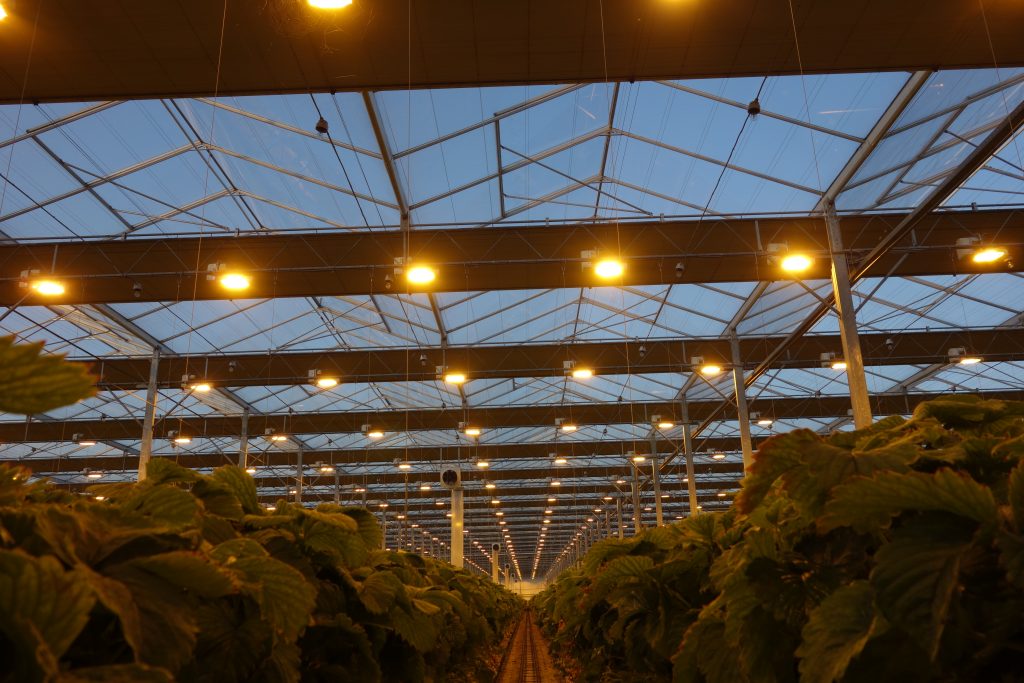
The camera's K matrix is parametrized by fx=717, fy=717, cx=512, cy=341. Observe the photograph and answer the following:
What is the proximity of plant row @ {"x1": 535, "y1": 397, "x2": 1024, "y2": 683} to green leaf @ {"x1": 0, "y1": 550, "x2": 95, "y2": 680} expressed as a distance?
1090 millimetres

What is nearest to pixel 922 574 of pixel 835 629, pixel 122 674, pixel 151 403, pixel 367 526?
pixel 835 629

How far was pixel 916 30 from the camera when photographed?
8062mm

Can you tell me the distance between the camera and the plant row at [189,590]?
88cm

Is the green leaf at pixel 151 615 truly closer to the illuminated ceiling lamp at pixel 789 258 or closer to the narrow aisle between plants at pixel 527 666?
the narrow aisle between plants at pixel 527 666

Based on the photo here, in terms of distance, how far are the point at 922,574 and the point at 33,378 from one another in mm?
1368

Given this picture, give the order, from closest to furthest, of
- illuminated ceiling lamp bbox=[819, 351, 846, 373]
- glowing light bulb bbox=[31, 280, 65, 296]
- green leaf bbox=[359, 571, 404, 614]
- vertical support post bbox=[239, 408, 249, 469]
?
1. green leaf bbox=[359, 571, 404, 614]
2. glowing light bulb bbox=[31, 280, 65, 296]
3. illuminated ceiling lamp bbox=[819, 351, 846, 373]
4. vertical support post bbox=[239, 408, 249, 469]

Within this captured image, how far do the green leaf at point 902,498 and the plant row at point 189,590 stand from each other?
106 cm

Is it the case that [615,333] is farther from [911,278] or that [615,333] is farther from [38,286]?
[38,286]

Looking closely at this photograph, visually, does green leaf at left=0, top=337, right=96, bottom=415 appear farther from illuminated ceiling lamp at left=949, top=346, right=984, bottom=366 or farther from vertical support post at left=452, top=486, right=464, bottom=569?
vertical support post at left=452, top=486, right=464, bottom=569

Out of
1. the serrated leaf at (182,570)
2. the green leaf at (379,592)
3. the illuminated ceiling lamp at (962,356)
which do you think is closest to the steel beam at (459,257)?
the illuminated ceiling lamp at (962,356)

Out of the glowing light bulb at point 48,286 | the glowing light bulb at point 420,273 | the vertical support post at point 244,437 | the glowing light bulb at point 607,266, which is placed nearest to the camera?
the glowing light bulb at point 607,266

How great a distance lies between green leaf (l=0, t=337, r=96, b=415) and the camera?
100 cm

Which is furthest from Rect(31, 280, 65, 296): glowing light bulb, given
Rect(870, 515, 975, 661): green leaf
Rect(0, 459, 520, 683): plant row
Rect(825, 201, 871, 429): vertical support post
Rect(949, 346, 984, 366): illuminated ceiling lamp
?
Rect(949, 346, 984, 366): illuminated ceiling lamp

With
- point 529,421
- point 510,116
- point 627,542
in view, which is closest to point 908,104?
point 510,116
